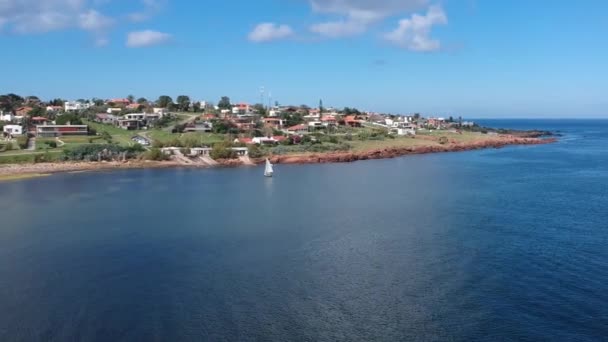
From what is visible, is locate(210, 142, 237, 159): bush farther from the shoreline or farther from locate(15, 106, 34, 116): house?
locate(15, 106, 34, 116): house

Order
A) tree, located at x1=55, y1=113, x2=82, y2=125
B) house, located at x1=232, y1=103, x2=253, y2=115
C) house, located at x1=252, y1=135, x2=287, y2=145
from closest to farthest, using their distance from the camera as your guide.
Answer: house, located at x1=252, y1=135, x2=287, y2=145 < tree, located at x1=55, y1=113, x2=82, y2=125 < house, located at x1=232, y1=103, x2=253, y2=115

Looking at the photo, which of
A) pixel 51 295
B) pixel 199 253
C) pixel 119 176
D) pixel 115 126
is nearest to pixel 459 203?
pixel 199 253

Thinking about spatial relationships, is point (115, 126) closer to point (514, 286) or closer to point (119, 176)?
point (119, 176)

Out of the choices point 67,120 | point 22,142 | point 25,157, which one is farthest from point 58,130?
point 25,157

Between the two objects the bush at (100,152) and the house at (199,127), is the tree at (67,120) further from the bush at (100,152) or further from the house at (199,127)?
the bush at (100,152)

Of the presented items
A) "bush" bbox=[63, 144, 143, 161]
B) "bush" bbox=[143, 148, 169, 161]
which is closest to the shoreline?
"bush" bbox=[143, 148, 169, 161]

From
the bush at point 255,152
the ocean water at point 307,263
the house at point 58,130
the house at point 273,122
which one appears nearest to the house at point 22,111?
the house at point 58,130
